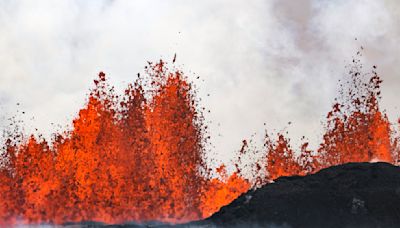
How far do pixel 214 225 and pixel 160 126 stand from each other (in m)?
19.0

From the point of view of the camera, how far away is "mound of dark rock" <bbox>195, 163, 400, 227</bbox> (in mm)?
26438

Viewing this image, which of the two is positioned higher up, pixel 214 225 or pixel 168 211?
pixel 168 211

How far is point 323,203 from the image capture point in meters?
27.5

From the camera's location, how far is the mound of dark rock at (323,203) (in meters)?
26.4

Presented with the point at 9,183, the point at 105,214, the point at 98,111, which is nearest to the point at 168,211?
the point at 105,214

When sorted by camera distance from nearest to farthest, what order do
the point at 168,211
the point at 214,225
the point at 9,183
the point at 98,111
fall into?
the point at 214,225 → the point at 168,211 → the point at 98,111 → the point at 9,183

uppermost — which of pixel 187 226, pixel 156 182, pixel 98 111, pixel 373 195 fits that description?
pixel 98 111

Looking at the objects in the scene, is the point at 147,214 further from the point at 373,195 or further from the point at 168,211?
the point at 373,195

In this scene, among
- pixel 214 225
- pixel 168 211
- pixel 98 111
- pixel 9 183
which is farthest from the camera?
pixel 9 183

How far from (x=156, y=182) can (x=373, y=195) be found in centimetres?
1976

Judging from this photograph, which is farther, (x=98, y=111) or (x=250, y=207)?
(x=98, y=111)

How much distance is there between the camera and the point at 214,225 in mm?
26781

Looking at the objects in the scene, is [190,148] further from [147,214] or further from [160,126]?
[147,214]

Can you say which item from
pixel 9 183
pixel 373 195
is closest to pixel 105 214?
pixel 9 183
